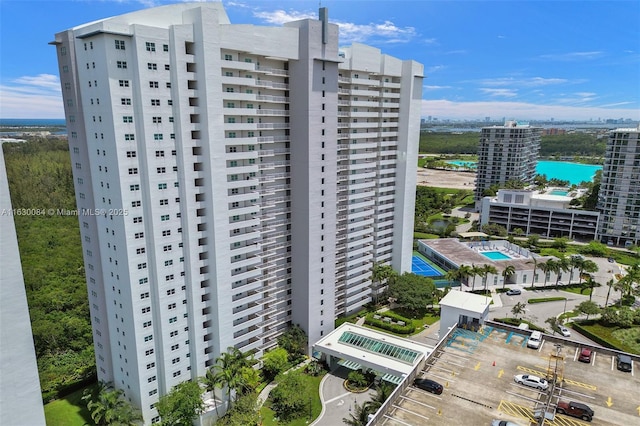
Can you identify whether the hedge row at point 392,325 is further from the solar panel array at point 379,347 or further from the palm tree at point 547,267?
the palm tree at point 547,267

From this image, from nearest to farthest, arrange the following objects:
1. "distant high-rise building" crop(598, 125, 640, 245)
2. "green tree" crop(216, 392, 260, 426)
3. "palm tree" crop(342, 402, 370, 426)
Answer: "palm tree" crop(342, 402, 370, 426) < "green tree" crop(216, 392, 260, 426) < "distant high-rise building" crop(598, 125, 640, 245)

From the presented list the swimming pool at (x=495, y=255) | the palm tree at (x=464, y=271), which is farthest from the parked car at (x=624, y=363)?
the swimming pool at (x=495, y=255)

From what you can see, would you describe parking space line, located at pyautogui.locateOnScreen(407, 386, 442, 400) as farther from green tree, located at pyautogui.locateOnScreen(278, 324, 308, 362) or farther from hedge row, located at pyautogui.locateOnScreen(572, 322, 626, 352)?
hedge row, located at pyautogui.locateOnScreen(572, 322, 626, 352)

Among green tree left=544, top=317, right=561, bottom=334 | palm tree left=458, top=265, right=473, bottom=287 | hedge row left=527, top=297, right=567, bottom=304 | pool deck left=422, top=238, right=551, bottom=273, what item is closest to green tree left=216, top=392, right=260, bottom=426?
green tree left=544, top=317, right=561, bottom=334

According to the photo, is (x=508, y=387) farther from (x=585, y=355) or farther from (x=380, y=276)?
(x=380, y=276)

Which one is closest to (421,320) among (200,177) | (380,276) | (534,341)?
(380,276)
